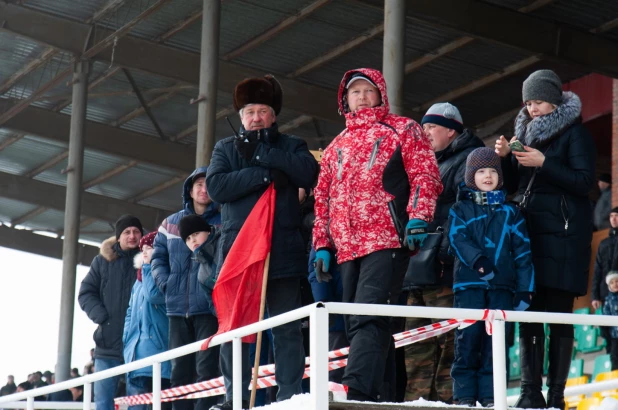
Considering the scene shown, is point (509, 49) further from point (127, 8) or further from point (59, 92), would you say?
point (59, 92)

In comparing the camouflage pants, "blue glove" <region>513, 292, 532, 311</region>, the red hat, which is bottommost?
the camouflage pants

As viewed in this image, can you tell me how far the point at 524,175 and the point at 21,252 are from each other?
27927 mm

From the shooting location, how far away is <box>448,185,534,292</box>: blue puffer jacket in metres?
5.96

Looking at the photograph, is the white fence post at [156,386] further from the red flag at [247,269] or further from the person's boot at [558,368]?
the person's boot at [558,368]

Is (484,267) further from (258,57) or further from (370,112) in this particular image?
(258,57)

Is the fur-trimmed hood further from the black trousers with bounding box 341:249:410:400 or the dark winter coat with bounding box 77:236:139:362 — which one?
the dark winter coat with bounding box 77:236:139:362

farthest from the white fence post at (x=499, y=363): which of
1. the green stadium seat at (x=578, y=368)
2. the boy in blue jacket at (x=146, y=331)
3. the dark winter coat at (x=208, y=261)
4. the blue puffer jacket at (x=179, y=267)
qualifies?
the green stadium seat at (x=578, y=368)

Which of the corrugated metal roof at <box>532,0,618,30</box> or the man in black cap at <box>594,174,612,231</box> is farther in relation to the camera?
the corrugated metal roof at <box>532,0,618,30</box>

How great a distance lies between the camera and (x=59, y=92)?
937 inches

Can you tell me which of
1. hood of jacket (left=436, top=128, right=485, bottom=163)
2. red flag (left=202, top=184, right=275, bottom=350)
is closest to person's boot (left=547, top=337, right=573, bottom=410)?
hood of jacket (left=436, top=128, right=485, bottom=163)

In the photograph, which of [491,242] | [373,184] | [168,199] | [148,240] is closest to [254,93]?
[373,184]

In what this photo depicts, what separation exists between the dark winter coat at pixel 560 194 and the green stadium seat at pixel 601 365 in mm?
6807

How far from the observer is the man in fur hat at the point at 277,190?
19.4 ft

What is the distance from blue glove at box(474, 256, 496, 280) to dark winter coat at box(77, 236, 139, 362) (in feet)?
13.6
